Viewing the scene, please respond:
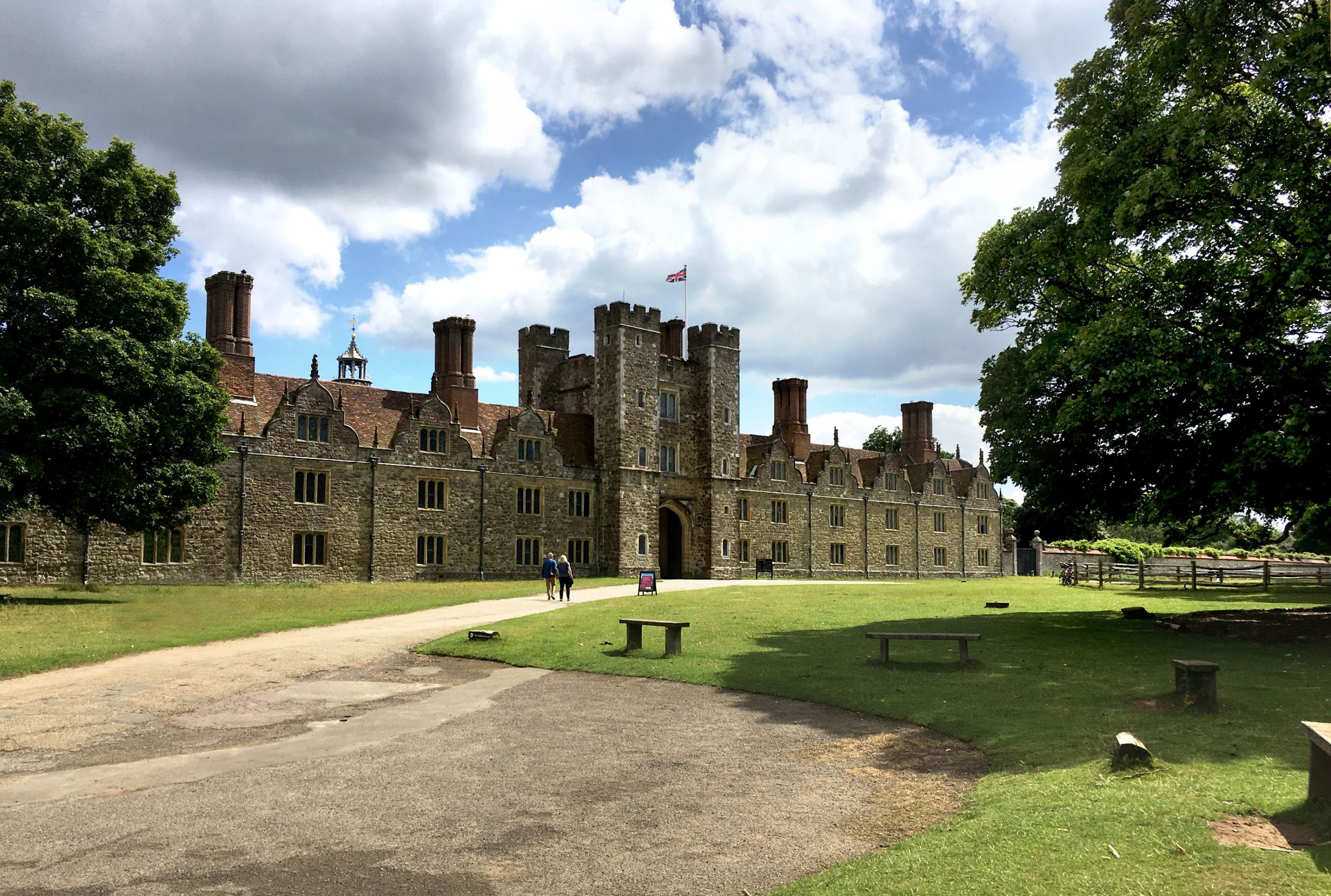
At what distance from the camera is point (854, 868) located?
22.1 ft

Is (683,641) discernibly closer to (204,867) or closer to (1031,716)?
(1031,716)

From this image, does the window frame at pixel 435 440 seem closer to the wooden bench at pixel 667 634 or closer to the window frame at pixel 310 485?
the window frame at pixel 310 485

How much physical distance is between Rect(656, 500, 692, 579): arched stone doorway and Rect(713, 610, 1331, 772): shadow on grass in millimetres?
33161

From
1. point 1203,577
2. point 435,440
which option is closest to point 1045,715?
point 435,440

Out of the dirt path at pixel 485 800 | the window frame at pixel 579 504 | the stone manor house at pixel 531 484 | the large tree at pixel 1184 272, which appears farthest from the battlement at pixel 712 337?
the dirt path at pixel 485 800

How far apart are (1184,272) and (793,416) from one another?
47997 millimetres

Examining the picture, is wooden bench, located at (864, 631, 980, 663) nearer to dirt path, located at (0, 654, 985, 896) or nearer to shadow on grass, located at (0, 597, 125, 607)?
dirt path, located at (0, 654, 985, 896)

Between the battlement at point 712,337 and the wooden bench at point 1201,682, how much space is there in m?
45.1

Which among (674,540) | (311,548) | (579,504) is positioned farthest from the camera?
(674,540)

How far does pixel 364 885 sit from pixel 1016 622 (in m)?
20.3

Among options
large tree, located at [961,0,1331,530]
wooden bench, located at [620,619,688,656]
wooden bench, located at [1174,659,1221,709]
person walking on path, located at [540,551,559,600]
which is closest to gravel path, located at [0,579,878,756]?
wooden bench, located at [620,619,688,656]

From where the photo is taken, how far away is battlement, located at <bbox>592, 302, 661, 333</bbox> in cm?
5147

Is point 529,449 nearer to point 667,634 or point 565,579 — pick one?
point 565,579

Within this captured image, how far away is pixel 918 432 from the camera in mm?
77562
